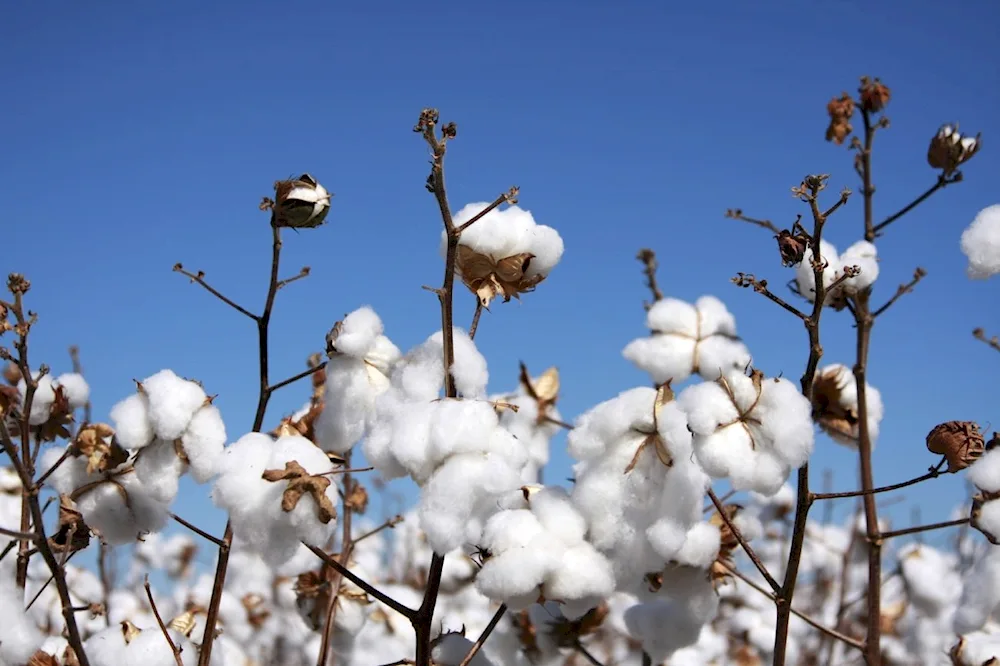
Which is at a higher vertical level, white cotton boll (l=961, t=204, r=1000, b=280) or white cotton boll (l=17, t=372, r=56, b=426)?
white cotton boll (l=961, t=204, r=1000, b=280)

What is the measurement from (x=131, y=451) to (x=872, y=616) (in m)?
1.64

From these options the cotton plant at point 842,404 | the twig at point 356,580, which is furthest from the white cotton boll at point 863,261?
the twig at point 356,580

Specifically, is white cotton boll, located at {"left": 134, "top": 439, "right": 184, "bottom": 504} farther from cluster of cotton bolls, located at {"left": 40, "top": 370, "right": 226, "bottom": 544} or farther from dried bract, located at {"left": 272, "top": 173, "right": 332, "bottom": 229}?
dried bract, located at {"left": 272, "top": 173, "right": 332, "bottom": 229}

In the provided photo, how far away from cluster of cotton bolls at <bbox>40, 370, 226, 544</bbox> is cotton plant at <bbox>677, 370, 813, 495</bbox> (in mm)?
819

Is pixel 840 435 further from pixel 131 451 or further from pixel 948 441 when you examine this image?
pixel 131 451

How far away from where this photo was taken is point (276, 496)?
4.67ft

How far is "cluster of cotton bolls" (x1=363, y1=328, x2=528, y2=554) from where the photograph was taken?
1.39m

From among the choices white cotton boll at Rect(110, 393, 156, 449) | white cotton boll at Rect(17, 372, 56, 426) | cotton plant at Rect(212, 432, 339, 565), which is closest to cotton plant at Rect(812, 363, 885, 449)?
cotton plant at Rect(212, 432, 339, 565)

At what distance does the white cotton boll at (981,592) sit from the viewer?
1914mm

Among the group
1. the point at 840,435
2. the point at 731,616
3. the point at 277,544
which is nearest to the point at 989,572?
the point at 840,435

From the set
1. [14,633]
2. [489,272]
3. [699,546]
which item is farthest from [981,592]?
[14,633]

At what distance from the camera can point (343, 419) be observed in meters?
1.78

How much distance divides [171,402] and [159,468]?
0.13 metres

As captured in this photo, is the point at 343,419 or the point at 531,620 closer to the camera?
the point at 343,419
